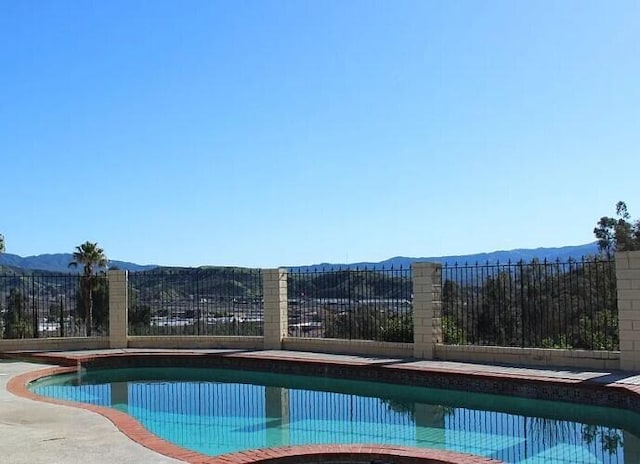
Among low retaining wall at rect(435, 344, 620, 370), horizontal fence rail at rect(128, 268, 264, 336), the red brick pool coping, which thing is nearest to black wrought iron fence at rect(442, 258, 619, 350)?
low retaining wall at rect(435, 344, 620, 370)

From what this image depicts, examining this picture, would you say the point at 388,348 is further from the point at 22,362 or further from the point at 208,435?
the point at 22,362

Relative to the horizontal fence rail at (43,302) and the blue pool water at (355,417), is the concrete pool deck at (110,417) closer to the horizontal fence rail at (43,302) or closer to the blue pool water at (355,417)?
the blue pool water at (355,417)

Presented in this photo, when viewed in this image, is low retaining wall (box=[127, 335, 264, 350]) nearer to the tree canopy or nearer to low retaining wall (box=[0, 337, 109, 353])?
low retaining wall (box=[0, 337, 109, 353])

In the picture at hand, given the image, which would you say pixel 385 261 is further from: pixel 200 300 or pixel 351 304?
pixel 200 300

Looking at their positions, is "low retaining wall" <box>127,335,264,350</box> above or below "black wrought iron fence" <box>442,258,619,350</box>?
below

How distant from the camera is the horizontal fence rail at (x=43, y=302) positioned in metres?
18.6

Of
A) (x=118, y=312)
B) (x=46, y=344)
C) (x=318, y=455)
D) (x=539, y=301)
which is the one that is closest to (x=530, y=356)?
(x=539, y=301)

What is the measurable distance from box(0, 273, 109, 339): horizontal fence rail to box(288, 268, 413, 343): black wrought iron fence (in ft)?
19.8

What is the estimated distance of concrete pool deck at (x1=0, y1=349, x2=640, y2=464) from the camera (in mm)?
6980

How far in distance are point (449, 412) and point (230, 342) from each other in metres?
8.08

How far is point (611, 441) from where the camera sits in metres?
8.77

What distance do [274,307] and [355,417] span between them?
21.8ft

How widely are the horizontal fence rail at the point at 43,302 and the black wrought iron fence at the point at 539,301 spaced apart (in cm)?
1008

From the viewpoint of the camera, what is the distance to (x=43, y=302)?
63.3ft
